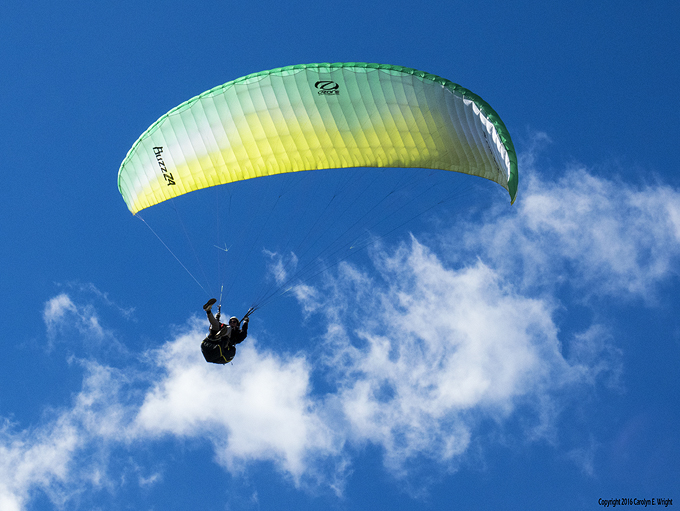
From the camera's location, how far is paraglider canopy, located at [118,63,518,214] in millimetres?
22344

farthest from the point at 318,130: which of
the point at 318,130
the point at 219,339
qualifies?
the point at 219,339

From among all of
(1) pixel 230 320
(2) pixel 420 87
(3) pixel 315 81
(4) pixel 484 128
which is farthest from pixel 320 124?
(1) pixel 230 320

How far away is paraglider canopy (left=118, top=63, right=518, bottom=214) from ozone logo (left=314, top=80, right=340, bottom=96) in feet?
0.09

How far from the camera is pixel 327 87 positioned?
2242cm

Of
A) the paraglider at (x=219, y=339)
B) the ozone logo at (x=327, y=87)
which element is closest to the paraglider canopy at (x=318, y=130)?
the ozone logo at (x=327, y=87)

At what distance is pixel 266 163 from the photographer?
925 inches

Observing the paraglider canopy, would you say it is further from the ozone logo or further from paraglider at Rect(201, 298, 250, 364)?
paraglider at Rect(201, 298, 250, 364)

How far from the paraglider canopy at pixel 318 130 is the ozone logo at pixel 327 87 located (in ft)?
0.09

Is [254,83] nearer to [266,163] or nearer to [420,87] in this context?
[266,163]

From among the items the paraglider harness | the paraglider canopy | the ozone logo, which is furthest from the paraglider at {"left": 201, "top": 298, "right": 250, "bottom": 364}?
the ozone logo

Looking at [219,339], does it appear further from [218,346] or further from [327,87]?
[327,87]

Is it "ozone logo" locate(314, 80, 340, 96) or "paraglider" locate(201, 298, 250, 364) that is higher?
"ozone logo" locate(314, 80, 340, 96)

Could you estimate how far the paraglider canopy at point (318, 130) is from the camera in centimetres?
2234

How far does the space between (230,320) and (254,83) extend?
626 centimetres
